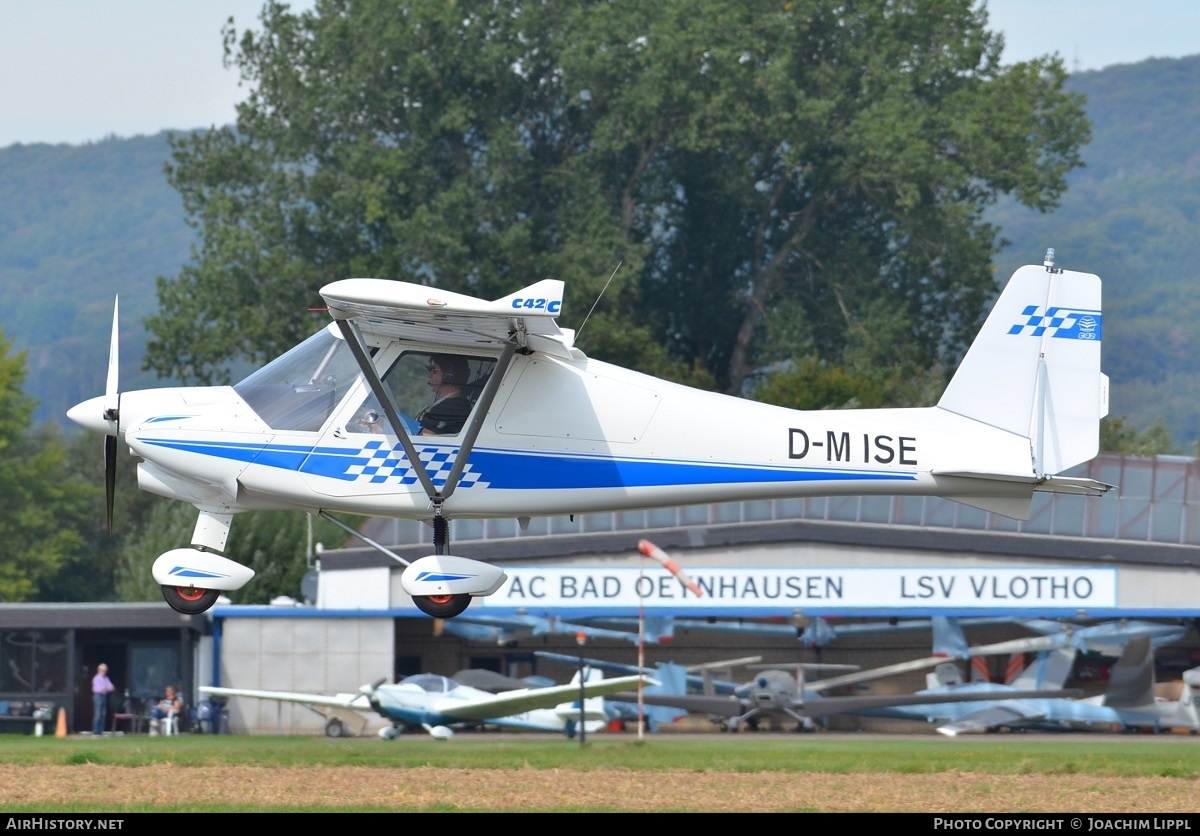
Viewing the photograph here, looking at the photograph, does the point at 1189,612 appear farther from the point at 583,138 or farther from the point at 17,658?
the point at 583,138

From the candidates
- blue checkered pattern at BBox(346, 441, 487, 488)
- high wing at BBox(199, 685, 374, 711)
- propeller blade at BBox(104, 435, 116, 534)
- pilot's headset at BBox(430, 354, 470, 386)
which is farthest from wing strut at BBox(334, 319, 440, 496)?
high wing at BBox(199, 685, 374, 711)

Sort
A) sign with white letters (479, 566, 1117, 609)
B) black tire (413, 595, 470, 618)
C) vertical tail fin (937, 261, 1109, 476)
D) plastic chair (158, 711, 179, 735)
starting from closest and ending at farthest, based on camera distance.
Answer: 1. black tire (413, 595, 470, 618)
2. vertical tail fin (937, 261, 1109, 476)
3. plastic chair (158, 711, 179, 735)
4. sign with white letters (479, 566, 1117, 609)

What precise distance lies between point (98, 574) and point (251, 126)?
2621 centimetres

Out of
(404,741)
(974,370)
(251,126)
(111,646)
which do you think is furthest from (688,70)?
(974,370)

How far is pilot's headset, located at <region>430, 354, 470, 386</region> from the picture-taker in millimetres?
14656

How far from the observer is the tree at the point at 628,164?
217 feet

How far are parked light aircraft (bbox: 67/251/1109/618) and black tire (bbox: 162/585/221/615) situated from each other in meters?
0.02

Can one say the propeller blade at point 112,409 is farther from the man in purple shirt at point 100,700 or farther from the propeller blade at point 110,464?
the man in purple shirt at point 100,700

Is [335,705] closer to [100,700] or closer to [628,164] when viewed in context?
[100,700]

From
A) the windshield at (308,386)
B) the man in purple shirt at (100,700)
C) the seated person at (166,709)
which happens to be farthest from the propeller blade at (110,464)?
the man in purple shirt at (100,700)

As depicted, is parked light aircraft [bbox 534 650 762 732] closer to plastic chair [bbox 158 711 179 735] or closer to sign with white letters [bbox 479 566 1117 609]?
sign with white letters [bbox 479 566 1117 609]

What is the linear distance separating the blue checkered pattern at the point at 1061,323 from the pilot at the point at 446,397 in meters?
4.89

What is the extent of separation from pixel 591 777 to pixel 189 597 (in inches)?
312

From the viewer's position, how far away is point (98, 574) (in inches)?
3386
